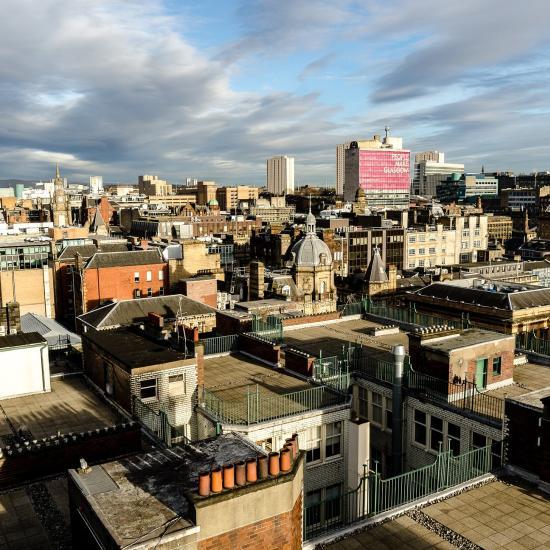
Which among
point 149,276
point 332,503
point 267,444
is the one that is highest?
point 149,276

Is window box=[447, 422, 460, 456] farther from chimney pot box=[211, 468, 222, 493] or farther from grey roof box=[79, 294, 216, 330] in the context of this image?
grey roof box=[79, 294, 216, 330]

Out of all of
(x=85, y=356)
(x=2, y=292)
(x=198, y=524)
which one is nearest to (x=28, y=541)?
(x=198, y=524)

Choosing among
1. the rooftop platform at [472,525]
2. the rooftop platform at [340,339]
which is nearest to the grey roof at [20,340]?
the rooftop platform at [340,339]

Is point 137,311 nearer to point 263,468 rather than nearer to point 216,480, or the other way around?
point 263,468

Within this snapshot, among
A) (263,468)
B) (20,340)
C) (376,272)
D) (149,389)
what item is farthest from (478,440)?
(376,272)

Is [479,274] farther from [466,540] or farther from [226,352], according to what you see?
[466,540]

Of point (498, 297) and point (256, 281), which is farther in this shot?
point (256, 281)
